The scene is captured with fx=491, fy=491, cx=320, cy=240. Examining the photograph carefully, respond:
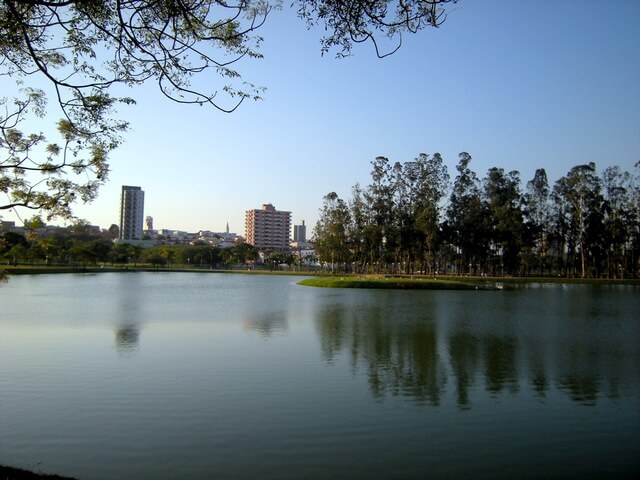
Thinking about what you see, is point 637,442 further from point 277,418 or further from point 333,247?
point 333,247

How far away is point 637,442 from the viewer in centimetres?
721

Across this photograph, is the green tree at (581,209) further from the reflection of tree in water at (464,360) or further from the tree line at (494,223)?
the reflection of tree in water at (464,360)

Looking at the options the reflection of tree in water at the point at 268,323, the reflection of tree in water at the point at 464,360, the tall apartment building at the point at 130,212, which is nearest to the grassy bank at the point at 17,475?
the reflection of tree in water at the point at 464,360

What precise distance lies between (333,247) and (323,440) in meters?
55.4

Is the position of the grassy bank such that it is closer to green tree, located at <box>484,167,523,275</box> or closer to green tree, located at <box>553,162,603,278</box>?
green tree, located at <box>484,167,523,275</box>

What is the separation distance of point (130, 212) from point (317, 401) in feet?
613

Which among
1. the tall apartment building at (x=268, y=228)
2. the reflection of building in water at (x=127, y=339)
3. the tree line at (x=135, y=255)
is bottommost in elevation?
the reflection of building in water at (x=127, y=339)

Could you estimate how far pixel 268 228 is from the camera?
560 ft

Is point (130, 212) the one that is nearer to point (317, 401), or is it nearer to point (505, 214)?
point (505, 214)

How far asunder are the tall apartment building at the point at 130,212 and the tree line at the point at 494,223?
133595mm

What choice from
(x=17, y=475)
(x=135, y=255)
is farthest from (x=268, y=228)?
(x=17, y=475)

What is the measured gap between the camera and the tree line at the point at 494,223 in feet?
196

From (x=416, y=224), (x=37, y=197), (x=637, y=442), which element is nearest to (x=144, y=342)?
(x=37, y=197)

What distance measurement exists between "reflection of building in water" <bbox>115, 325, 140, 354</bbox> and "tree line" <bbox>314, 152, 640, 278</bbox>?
44.5 meters
